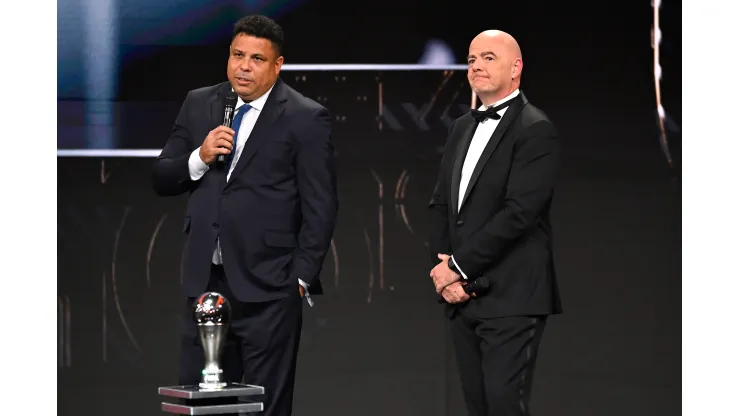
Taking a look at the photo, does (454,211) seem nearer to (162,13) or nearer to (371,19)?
(371,19)

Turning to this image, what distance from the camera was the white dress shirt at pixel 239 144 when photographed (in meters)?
4.33

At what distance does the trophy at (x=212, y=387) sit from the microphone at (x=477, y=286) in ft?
3.52

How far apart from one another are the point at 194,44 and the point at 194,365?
6.28 ft

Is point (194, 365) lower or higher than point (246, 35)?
Result: lower

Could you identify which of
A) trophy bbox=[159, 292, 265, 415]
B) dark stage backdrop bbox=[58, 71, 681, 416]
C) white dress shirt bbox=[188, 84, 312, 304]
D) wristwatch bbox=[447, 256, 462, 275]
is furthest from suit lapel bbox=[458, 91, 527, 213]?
dark stage backdrop bbox=[58, 71, 681, 416]

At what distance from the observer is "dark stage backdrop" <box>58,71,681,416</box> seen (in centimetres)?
570

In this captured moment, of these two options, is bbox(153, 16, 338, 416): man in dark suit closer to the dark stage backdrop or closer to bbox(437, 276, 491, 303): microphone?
bbox(437, 276, 491, 303): microphone

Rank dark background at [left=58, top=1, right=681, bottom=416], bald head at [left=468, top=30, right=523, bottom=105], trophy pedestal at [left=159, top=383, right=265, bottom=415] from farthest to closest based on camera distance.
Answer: dark background at [left=58, top=1, right=681, bottom=416]
bald head at [left=468, top=30, right=523, bottom=105]
trophy pedestal at [left=159, top=383, right=265, bottom=415]

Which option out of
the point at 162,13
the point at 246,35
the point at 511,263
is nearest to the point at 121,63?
the point at 162,13

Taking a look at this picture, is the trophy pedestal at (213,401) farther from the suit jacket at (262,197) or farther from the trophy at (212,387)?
the suit jacket at (262,197)

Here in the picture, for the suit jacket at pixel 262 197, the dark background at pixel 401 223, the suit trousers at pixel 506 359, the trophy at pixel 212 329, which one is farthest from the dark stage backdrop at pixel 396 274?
the trophy at pixel 212 329

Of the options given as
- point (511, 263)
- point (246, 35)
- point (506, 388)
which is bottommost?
point (506, 388)

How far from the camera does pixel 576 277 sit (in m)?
5.79

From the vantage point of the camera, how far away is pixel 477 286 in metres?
4.22
